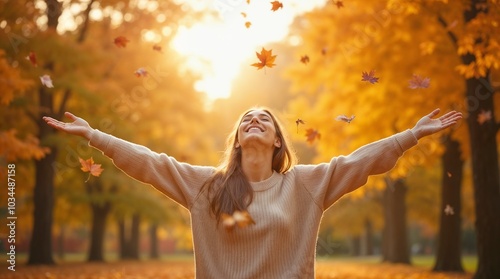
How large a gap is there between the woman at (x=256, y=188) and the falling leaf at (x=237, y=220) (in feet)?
0.14

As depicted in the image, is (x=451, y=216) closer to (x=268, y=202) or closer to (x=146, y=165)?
(x=268, y=202)

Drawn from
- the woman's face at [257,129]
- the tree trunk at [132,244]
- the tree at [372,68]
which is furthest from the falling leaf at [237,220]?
the tree trunk at [132,244]

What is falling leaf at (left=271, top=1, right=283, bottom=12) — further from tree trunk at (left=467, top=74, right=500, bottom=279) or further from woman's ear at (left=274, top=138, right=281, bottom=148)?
tree trunk at (left=467, top=74, right=500, bottom=279)

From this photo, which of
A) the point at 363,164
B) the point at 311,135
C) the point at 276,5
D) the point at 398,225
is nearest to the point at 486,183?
the point at 311,135

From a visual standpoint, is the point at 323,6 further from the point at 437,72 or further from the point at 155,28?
the point at 155,28

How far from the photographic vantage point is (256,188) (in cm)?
443

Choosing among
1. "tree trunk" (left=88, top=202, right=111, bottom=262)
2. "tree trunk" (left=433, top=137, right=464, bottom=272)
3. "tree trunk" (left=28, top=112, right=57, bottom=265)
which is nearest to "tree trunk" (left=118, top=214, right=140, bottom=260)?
"tree trunk" (left=88, top=202, right=111, bottom=262)

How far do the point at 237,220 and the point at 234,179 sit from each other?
42 cm

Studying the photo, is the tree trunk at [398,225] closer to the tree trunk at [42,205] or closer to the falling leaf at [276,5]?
the tree trunk at [42,205]

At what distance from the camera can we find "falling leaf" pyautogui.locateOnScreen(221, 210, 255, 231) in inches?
157

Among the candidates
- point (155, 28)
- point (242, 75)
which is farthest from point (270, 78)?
point (155, 28)

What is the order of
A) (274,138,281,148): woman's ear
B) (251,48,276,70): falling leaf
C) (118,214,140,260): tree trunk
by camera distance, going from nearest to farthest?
(274,138,281,148): woman's ear, (251,48,276,70): falling leaf, (118,214,140,260): tree trunk

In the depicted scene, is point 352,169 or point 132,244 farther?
point 132,244

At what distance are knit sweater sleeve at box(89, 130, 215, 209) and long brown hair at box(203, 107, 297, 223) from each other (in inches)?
4.8
